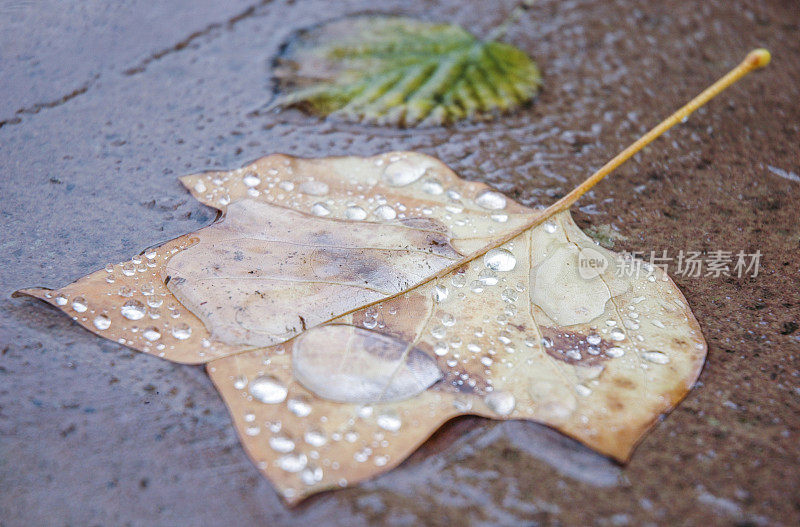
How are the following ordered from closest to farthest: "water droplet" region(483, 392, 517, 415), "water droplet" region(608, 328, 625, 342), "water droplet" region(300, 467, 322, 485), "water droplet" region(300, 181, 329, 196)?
1. "water droplet" region(300, 467, 322, 485)
2. "water droplet" region(483, 392, 517, 415)
3. "water droplet" region(608, 328, 625, 342)
4. "water droplet" region(300, 181, 329, 196)

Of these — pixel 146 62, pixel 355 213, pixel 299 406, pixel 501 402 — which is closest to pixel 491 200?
pixel 355 213

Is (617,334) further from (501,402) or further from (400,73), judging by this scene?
(400,73)

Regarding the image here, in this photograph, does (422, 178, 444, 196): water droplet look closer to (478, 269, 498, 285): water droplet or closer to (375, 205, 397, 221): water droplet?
(375, 205, 397, 221): water droplet

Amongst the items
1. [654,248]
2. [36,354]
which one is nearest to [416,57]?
[654,248]

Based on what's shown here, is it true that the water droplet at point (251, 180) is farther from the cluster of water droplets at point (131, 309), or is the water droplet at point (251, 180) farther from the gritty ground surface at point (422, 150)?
the cluster of water droplets at point (131, 309)

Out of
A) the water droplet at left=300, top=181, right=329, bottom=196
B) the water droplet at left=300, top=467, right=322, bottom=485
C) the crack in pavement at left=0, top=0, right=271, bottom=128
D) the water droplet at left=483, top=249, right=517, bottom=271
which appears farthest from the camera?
the crack in pavement at left=0, top=0, right=271, bottom=128

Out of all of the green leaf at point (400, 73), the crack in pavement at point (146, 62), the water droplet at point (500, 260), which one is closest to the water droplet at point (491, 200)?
the water droplet at point (500, 260)

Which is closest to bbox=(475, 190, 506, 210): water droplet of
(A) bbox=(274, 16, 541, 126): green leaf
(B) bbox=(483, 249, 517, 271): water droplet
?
(B) bbox=(483, 249, 517, 271): water droplet
